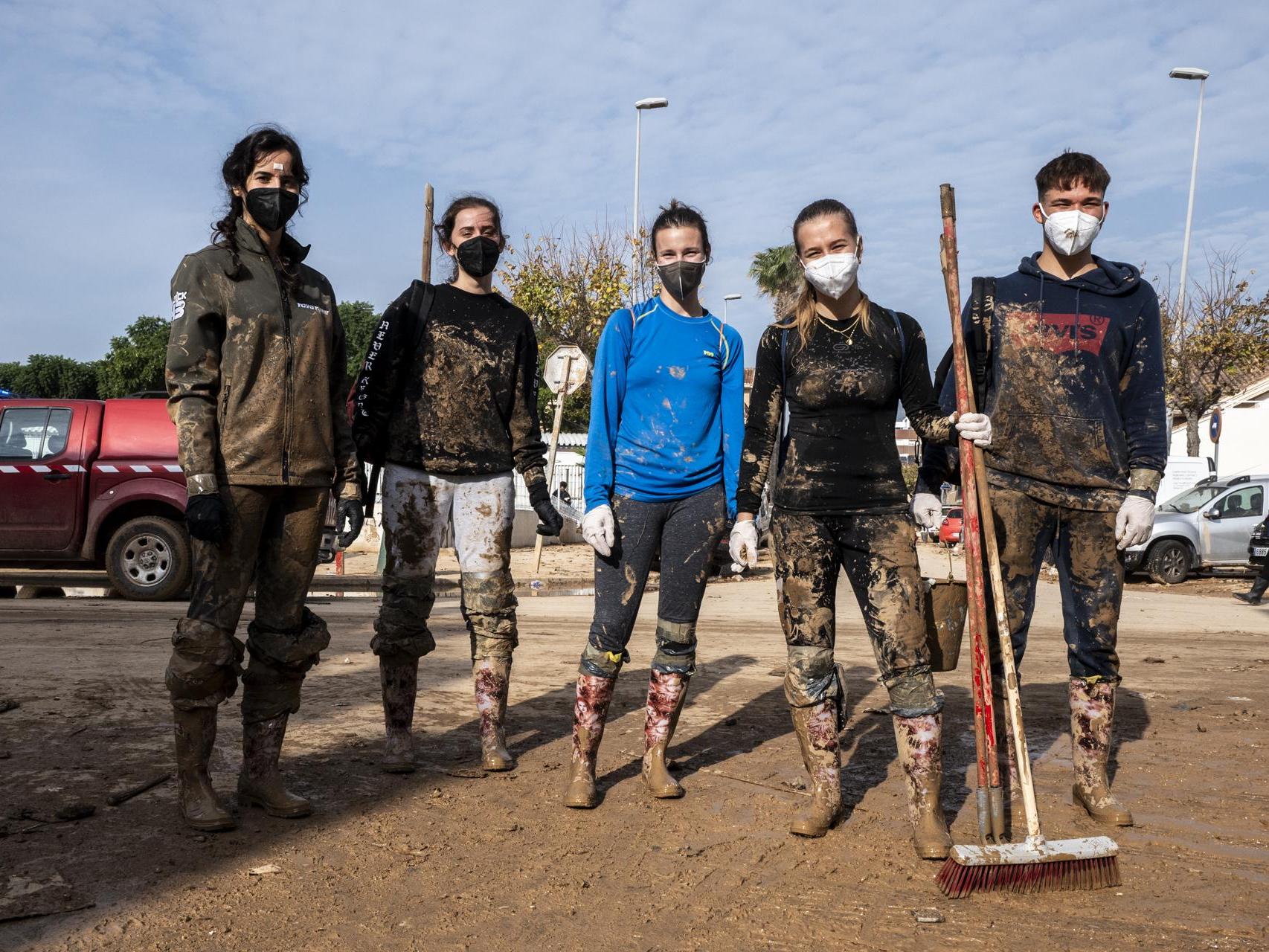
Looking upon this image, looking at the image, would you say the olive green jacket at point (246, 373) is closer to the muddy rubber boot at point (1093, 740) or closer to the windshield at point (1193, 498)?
the muddy rubber boot at point (1093, 740)

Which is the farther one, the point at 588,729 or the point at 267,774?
the point at 588,729

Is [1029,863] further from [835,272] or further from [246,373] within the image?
[246,373]

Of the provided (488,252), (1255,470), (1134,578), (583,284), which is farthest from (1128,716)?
(1255,470)

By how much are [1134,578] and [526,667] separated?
1466cm

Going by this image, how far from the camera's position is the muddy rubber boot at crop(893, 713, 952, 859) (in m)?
3.71

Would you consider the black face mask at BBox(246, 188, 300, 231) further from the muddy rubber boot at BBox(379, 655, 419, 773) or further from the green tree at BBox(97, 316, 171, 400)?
the green tree at BBox(97, 316, 171, 400)

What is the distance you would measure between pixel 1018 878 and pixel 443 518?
2.68 m

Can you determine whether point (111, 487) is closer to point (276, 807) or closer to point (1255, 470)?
point (276, 807)

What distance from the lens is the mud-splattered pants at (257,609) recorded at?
3758 millimetres

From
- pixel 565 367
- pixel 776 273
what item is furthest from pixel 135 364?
pixel 565 367

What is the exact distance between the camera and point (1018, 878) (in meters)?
3.31

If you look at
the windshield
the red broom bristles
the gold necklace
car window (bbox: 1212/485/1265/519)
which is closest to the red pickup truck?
the gold necklace

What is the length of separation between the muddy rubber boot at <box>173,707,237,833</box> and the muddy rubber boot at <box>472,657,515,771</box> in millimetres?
1214

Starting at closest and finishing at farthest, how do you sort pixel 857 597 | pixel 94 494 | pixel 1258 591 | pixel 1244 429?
1. pixel 857 597
2. pixel 94 494
3. pixel 1258 591
4. pixel 1244 429
